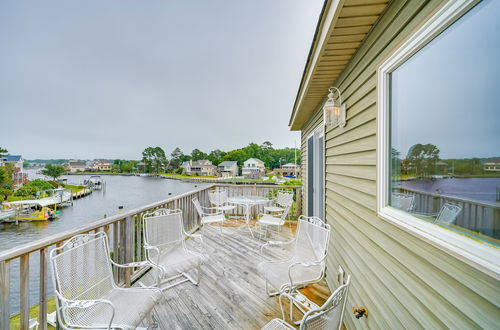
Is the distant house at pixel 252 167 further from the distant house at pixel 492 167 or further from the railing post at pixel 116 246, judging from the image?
the distant house at pixel 492 167

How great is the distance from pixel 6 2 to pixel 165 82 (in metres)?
9.01

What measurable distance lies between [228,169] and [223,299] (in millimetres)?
46863

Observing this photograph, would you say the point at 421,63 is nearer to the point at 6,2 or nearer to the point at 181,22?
the point at 181,22

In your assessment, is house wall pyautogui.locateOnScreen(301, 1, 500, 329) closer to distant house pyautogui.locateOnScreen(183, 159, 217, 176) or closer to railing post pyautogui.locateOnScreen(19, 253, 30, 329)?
railing post pyautogui.locateOnScreen(19, 253, 30, 329)

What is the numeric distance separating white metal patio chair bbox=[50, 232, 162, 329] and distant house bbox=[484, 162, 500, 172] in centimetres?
217

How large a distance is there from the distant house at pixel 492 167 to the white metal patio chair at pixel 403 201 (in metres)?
0.54

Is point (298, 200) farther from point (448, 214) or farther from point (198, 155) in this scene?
point (198, 155)

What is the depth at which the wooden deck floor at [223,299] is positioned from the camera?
2.20 meters

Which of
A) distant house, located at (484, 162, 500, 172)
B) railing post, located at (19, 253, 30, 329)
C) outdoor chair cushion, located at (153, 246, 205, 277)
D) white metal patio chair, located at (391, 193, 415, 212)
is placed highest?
distant house, located at (484, 162, 500, 172)

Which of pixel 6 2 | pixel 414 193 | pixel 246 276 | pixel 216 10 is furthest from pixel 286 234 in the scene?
pixel 6 2

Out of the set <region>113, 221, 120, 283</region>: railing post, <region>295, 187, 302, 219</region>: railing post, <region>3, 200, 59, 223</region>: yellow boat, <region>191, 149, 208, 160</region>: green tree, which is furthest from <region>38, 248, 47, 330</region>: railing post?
<region>191, 149, 208, 160</region>: green tree

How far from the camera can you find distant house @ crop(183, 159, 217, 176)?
180 ft

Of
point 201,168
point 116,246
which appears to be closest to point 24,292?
point 116,246

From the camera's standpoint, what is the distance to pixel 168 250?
9.71 feet
